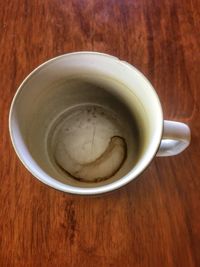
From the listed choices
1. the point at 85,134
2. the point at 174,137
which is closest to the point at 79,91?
the point at 85,134

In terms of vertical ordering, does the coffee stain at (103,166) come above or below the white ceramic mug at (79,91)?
below

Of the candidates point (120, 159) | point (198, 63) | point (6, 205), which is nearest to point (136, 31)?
point (198, 63)

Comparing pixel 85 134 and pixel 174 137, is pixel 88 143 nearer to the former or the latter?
pixel 85 134

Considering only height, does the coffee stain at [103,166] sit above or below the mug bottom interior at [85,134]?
below

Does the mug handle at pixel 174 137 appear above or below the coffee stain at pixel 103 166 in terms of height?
above

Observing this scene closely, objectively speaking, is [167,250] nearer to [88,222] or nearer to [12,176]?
[88,222]
